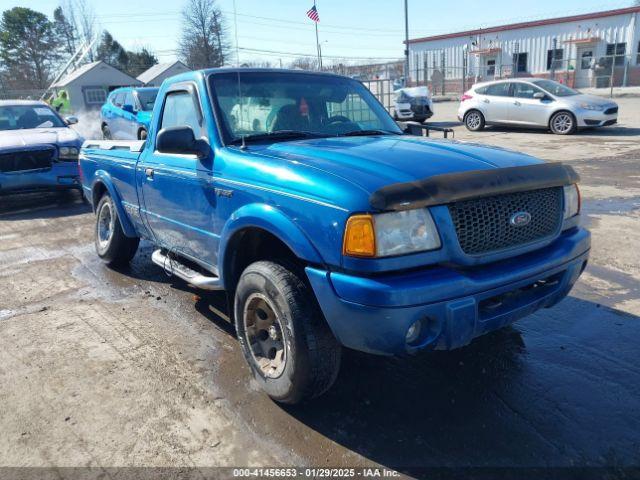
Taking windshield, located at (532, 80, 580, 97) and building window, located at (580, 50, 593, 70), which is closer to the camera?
windshield, located at (532, 80, 580, 97)

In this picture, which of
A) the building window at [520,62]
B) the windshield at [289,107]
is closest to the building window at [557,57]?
the building window at [520,62]

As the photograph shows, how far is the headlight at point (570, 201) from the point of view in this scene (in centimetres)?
309

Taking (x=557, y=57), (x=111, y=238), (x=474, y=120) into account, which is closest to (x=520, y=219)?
(x=111, y=238)

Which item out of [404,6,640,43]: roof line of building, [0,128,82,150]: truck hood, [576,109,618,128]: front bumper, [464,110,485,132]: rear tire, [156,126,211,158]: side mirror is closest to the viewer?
[156,126,211,158]: side mirror

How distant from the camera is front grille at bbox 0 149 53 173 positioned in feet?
26.8

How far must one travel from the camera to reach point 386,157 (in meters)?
2.90

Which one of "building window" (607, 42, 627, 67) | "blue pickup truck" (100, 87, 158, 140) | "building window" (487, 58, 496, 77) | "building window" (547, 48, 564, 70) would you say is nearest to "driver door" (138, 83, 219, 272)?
"blue pickup truck" (100, 87, 158, 140)

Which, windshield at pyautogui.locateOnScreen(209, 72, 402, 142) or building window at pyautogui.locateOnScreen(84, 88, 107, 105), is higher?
building window at pyautogui.locateOnScreen(84, 88, 107, 105)

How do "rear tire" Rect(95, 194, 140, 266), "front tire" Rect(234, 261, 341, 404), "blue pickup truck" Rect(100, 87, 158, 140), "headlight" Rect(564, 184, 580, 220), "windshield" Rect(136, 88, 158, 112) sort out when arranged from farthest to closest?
"windshield" Rect(136, 88, 158, 112) < "blue pickup truck" Rect(100, 87, 158, 140) < "rear tire" Rect(95, 194, 140, 266) < "headlight" Rect(564, 184, 580, 220) < "front tire" Rect(234, 261, 341, 404)

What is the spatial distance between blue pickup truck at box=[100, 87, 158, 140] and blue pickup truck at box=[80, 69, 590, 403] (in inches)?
400

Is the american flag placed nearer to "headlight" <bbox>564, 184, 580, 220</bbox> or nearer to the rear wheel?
"headlight" <bbox>564, 184, 580, 220</bbox>

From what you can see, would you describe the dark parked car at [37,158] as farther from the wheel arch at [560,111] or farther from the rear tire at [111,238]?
the wheel arch at [560,111]

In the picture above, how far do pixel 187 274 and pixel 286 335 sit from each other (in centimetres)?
147

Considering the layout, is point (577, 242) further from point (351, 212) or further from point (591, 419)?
point (351, 212)
